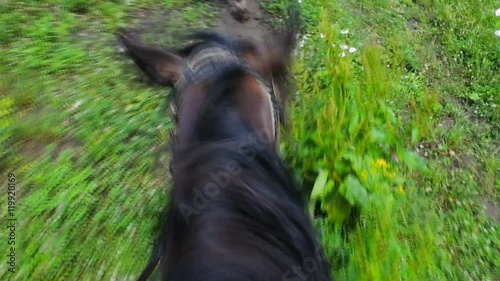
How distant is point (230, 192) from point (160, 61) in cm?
69

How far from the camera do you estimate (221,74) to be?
1.39m

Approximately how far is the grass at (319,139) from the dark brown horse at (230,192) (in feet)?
2.25

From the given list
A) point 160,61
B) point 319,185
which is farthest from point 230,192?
point 319,185

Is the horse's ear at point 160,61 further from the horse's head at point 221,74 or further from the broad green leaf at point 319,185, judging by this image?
the broad green leaf at point 319,185

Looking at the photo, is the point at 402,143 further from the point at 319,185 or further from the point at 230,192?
the point at 230,192

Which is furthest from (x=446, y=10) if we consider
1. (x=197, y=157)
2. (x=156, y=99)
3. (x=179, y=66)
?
(x=197, y=157)

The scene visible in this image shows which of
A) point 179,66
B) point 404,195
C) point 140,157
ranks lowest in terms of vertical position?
point 140,157

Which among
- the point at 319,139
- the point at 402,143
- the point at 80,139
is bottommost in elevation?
the point at 80,139

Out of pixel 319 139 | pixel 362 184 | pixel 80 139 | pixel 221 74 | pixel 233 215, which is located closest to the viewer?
pixel 233 215

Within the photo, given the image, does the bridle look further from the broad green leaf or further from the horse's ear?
the broad green leaf

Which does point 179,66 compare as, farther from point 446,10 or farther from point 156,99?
point 446,10

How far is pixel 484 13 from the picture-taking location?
12.4ft

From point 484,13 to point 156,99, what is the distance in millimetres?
2619

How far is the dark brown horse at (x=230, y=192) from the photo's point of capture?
3.34ft
